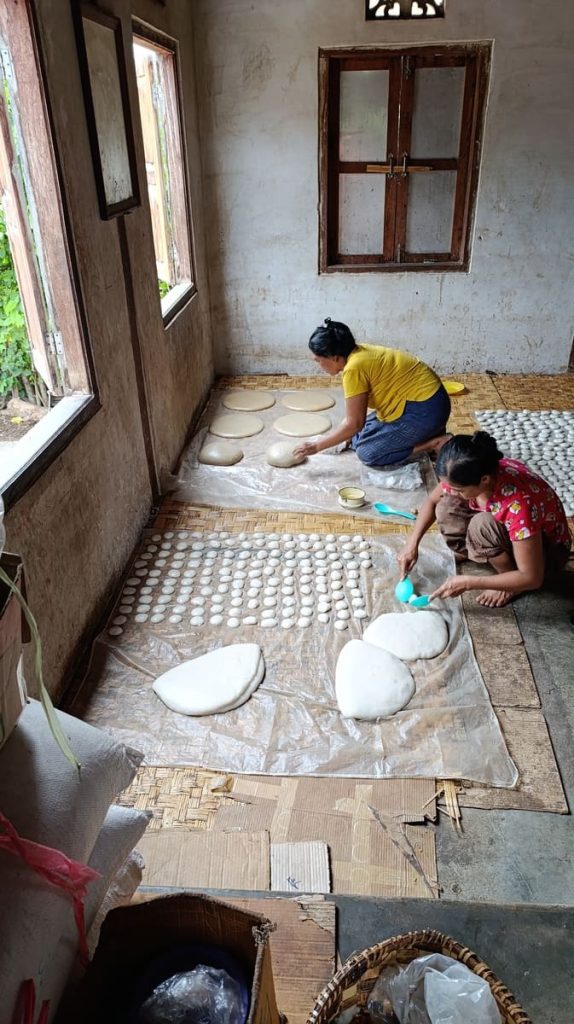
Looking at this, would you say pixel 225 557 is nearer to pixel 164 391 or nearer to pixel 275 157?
pixel 164 391

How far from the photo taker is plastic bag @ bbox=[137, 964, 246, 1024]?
1.02 m

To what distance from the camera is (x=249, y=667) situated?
2.28 meters

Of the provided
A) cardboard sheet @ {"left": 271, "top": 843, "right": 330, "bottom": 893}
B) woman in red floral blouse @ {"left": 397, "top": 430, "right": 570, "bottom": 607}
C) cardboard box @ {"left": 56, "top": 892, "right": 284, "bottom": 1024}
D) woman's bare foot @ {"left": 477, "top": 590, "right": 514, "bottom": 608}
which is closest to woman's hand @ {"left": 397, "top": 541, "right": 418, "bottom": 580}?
woman in red floral blouse @ {"left": 397, "top": 430, "right": 570, "bottom": 607}

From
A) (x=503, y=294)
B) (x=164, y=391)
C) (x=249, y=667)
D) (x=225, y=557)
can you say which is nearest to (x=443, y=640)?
(x=249, y=667)

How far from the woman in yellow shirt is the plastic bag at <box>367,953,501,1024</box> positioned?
7.90 feet

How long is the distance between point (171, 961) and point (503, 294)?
4.55 metres

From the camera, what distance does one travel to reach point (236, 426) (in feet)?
13.4

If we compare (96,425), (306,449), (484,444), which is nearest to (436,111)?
(306,449)

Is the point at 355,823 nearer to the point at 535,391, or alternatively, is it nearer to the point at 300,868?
the point at 300,868

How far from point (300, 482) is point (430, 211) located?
232 cm

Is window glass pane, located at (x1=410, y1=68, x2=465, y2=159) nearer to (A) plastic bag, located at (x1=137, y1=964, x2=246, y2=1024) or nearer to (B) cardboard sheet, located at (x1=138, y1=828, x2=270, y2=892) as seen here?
(B) cardboard sheet, located at (x1=138, y1=828, x2=270, y2=892)

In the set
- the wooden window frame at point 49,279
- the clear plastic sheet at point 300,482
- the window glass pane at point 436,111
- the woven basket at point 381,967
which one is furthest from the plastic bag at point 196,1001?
the window glass pane at point 436,111

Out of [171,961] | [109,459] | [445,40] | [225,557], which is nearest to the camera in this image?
[171,961]

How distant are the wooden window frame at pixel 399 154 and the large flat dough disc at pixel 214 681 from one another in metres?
3.22
